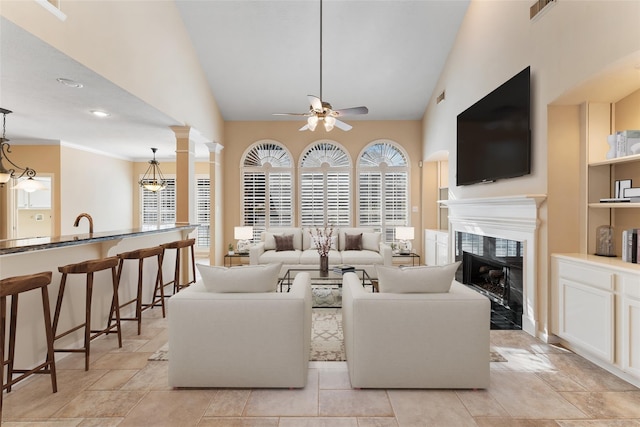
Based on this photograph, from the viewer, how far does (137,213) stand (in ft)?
30.6

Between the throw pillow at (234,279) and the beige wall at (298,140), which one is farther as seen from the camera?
the beige wall at (298,140)

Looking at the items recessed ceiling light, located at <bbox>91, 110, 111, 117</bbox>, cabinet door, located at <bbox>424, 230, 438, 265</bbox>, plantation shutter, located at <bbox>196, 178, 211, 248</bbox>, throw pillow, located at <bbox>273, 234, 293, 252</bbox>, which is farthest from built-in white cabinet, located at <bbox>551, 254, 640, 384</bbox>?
plantation shutter, located at <bbox>196, 178, 211, 248</bbox>

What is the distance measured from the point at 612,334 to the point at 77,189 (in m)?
8.96

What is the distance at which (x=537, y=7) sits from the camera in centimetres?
346

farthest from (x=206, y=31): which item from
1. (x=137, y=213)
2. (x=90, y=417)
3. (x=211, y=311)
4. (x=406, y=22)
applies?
(x=137, y=213)

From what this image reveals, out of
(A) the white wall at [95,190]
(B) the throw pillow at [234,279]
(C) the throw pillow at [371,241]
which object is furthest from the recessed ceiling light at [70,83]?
(C) the throw pillow at [371,241]

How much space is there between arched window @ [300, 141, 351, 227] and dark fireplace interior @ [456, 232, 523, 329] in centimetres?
280

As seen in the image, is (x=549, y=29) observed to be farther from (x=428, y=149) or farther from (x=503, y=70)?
(x=428, y=149)

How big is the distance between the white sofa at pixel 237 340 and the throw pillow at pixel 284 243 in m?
3.98

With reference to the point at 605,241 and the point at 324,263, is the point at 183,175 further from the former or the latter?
the point at 605,241

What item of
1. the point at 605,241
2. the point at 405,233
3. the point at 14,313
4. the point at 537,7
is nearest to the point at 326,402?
the point at 14,313

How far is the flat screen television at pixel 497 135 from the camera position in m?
3.62

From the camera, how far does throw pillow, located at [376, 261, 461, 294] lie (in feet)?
8.02

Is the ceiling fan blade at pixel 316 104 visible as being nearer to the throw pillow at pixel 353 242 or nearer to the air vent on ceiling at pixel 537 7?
the air vent on ceiling at pixel 537 7
